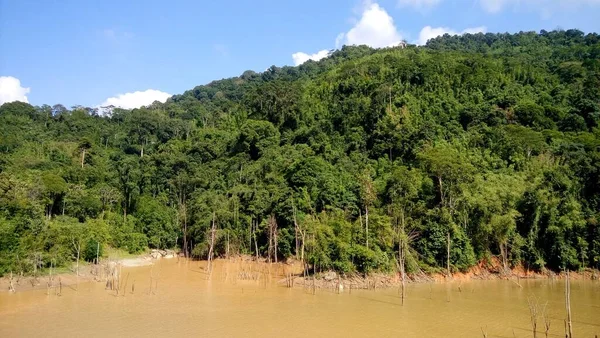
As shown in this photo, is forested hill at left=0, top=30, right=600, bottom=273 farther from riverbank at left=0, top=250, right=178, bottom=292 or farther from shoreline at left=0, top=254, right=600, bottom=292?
riverbank at left=0, top=250, right=178, bottom=292

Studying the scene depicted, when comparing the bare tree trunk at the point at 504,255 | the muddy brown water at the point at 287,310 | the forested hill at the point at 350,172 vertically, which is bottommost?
the muddy brown water at the point at 287,310

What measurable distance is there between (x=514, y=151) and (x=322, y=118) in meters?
24.9

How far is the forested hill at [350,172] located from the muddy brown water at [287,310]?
11.4 feet

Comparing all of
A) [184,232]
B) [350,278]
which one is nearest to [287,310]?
[350,278]

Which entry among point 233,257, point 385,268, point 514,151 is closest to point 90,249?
point 233,257

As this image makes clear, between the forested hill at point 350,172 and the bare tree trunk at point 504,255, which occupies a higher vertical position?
the forested hill at point 350,172

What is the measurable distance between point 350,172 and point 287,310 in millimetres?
22655

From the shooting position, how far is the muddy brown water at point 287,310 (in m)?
17.8

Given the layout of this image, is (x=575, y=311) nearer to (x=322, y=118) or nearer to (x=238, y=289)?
(x=238, y=289)

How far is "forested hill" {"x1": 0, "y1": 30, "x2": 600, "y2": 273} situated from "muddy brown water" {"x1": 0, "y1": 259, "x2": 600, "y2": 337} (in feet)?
11.4

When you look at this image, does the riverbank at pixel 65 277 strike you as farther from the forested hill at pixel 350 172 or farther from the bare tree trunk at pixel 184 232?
the bare tree trunk at pixel 184 232

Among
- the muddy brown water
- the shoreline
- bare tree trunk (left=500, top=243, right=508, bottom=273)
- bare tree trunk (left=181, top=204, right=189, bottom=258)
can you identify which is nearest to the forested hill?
bare tree trunk (left=500, top=243, right=508, bottom=273)

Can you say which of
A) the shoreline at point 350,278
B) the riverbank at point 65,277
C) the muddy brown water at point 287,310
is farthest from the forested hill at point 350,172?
the muddy brown water at point 287,310

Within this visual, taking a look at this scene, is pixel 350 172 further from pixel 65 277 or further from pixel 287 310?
pixel 65 277
